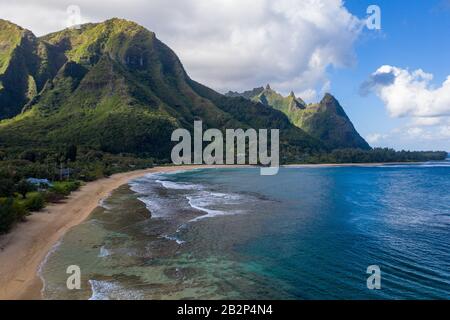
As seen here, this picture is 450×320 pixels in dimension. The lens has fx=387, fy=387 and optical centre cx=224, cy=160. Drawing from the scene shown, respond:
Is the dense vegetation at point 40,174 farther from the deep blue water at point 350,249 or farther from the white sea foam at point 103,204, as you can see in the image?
the deep blue water at point 350,249

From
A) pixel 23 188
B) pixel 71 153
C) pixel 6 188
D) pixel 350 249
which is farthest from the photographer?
pixel 71 153

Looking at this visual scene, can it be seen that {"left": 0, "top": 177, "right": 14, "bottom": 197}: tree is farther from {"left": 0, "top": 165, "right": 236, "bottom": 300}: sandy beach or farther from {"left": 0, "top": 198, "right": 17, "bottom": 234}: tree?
{"left": 0, "top": 198, "right": 17, "bottom": 234}: tree

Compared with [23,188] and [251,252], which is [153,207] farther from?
[251,252]

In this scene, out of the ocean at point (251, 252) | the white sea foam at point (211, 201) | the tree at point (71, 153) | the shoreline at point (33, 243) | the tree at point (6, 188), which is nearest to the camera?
the ocean at point (251, 252)

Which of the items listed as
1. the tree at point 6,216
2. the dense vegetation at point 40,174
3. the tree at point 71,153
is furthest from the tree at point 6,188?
the tree at point 71,153

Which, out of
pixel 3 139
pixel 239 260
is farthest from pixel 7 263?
pixel 3 139

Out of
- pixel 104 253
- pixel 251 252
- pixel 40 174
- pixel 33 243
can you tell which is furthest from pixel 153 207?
pixel 40 174

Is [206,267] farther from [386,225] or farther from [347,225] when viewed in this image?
[386,225]
